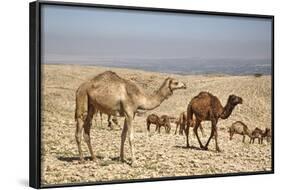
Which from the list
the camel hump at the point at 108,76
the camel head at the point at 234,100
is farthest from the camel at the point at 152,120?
the camel head at the point at 234,100

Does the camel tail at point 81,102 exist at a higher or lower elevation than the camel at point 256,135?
higher

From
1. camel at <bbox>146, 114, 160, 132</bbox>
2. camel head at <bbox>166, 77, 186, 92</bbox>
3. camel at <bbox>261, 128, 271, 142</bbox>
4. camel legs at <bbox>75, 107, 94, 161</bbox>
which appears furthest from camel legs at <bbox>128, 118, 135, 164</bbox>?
camel at <bbox>261, 128, 271, 142</bbox>

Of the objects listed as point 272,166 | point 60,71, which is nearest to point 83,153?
point 60,71

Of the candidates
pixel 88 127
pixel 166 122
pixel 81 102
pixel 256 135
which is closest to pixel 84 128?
pixel 88 127

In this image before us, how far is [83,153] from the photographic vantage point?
567 cm

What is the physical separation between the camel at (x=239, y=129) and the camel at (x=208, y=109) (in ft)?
0.33

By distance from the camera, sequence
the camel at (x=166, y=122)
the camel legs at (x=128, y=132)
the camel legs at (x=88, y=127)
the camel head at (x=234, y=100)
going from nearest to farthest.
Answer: the camel legs at (x=88, y=127) < the camel legs at (x=128, y=132) < the camel at (x=166, y=122) < the camel head at (x=234, y=100)

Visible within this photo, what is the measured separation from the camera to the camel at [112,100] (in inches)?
222

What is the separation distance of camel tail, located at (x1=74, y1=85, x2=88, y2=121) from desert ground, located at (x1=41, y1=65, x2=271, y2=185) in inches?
1.3

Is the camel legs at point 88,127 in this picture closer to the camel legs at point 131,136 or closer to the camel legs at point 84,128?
the camel legs at point 84,128

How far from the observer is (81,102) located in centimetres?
564

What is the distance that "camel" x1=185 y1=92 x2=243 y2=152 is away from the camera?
6.09 m

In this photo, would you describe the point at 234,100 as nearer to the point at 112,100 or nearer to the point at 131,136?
the point at 131,136

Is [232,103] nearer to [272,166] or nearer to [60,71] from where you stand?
[272,166]
